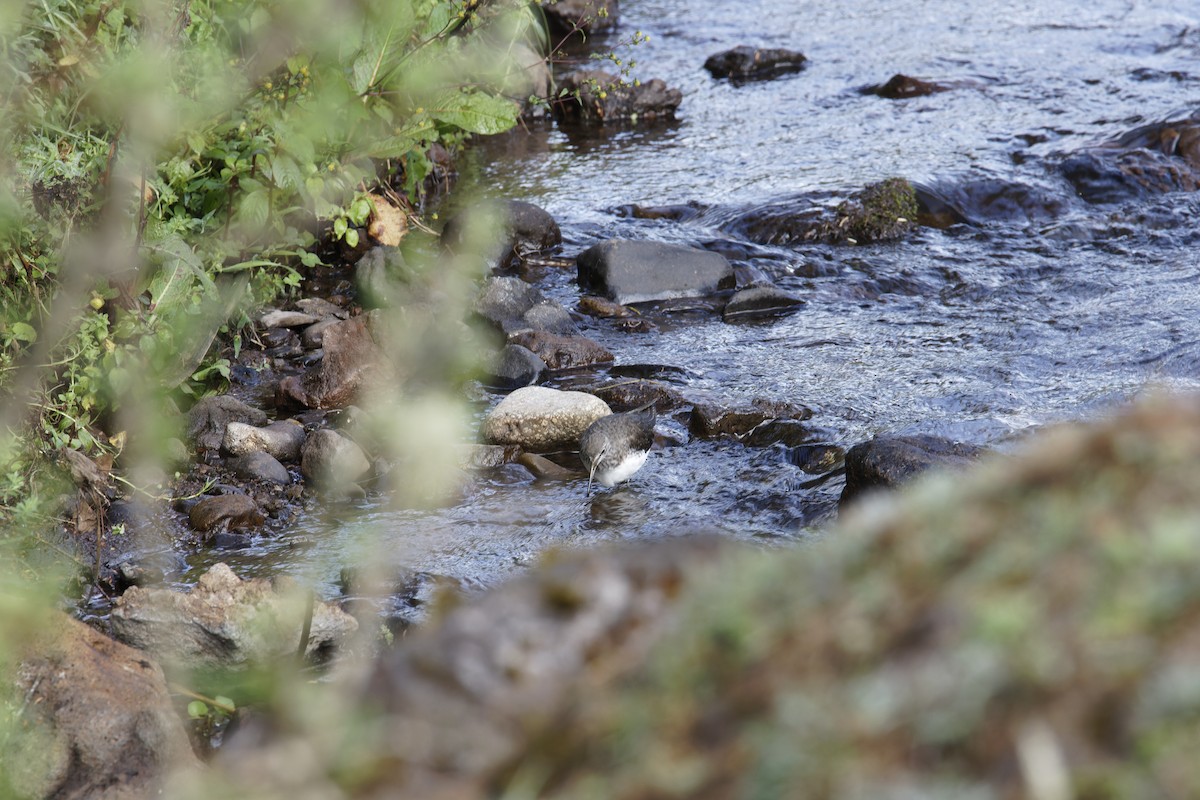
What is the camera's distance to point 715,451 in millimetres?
4613

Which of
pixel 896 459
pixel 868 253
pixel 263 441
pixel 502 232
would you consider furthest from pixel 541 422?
pixel 868 253

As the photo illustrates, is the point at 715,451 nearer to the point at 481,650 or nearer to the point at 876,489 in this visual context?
the point at 876,489

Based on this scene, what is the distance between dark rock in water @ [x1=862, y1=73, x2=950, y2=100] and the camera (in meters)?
9.64

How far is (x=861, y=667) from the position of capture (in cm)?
79

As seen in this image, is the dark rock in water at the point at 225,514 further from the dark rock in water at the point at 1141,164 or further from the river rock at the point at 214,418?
Result: the dark rock in water at the point at 1141,164

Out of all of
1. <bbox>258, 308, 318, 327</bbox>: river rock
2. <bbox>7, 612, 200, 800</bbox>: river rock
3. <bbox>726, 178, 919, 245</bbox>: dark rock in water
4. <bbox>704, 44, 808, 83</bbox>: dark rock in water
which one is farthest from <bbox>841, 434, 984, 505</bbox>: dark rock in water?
<bbox>704, 44, 808, 83</bbox>: dark rock in water

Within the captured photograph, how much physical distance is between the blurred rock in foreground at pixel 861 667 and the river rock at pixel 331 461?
3413mm

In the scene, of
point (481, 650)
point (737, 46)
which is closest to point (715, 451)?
point (481, 650)

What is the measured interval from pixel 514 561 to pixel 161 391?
1709 mm

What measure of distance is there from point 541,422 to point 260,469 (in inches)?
45.5

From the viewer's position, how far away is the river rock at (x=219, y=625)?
314 cm

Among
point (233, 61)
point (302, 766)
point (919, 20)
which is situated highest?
point (302, 766)

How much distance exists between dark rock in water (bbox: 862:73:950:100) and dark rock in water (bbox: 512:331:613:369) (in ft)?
17.4

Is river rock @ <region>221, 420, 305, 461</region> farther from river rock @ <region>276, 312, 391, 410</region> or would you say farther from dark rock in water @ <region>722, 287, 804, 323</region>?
dark rock in water @ <region>722, 287, 804, 323</region>
